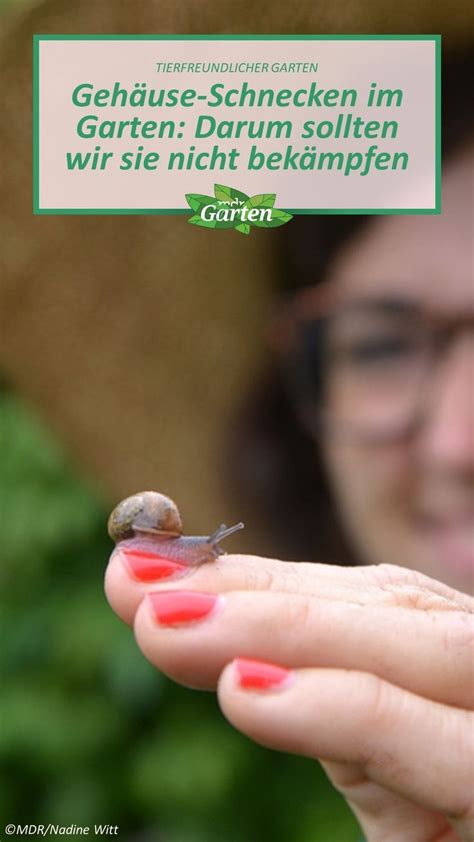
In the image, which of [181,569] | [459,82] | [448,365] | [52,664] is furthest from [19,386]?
[181,569]

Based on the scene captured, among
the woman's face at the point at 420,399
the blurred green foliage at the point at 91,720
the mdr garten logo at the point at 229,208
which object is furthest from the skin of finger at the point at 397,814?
the blurred green foliage at the point at 91,720

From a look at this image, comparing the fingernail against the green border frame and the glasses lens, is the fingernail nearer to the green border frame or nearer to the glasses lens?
the green border frame

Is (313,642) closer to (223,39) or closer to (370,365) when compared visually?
(223,39)

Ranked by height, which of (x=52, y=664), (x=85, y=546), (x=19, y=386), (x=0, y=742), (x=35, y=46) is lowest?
(x=0, y=742)

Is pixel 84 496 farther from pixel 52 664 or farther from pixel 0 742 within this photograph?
pixel 0 742

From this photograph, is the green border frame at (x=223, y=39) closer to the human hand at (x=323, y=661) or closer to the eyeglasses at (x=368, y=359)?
the eyeglasses at (x=368, y=359)

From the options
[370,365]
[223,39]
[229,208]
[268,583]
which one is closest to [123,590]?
[268,583]

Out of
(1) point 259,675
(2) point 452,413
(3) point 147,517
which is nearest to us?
(1) point 259,675
